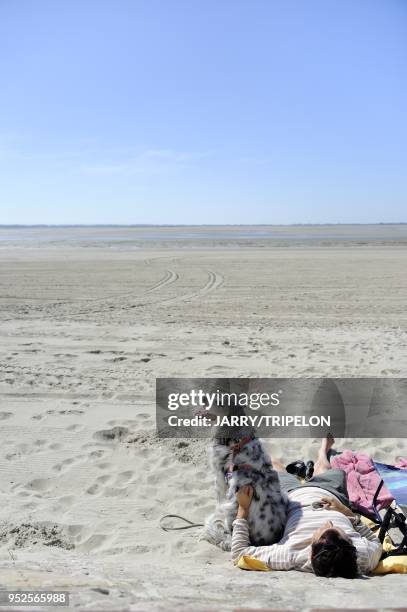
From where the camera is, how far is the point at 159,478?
15.3 ft

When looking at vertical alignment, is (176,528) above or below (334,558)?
below

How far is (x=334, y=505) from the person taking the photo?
3525 mm

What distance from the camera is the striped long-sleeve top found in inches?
124

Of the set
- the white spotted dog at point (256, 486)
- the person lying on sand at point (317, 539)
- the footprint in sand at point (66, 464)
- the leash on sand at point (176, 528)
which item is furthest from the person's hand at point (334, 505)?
the footprint in sand at point (66, 464)

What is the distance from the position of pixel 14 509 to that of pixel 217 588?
6.73ft

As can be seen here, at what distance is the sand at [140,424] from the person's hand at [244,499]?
366 mm

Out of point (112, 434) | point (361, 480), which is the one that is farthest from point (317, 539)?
point (112, 434)

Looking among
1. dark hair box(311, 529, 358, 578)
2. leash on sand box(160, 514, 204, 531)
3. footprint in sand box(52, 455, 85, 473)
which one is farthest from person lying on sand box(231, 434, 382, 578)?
footprint in sand box(52, 455, 85, 473)

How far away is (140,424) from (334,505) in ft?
8.93

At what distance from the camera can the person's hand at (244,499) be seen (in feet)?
11.1

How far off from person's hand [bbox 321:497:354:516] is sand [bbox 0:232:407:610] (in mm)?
544

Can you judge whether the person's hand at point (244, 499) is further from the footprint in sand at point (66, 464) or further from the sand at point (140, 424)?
the footprint in sand at point (66, 464)

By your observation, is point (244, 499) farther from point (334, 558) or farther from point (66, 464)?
point (66, 464)

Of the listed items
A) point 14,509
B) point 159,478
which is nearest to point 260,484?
point 159,478
